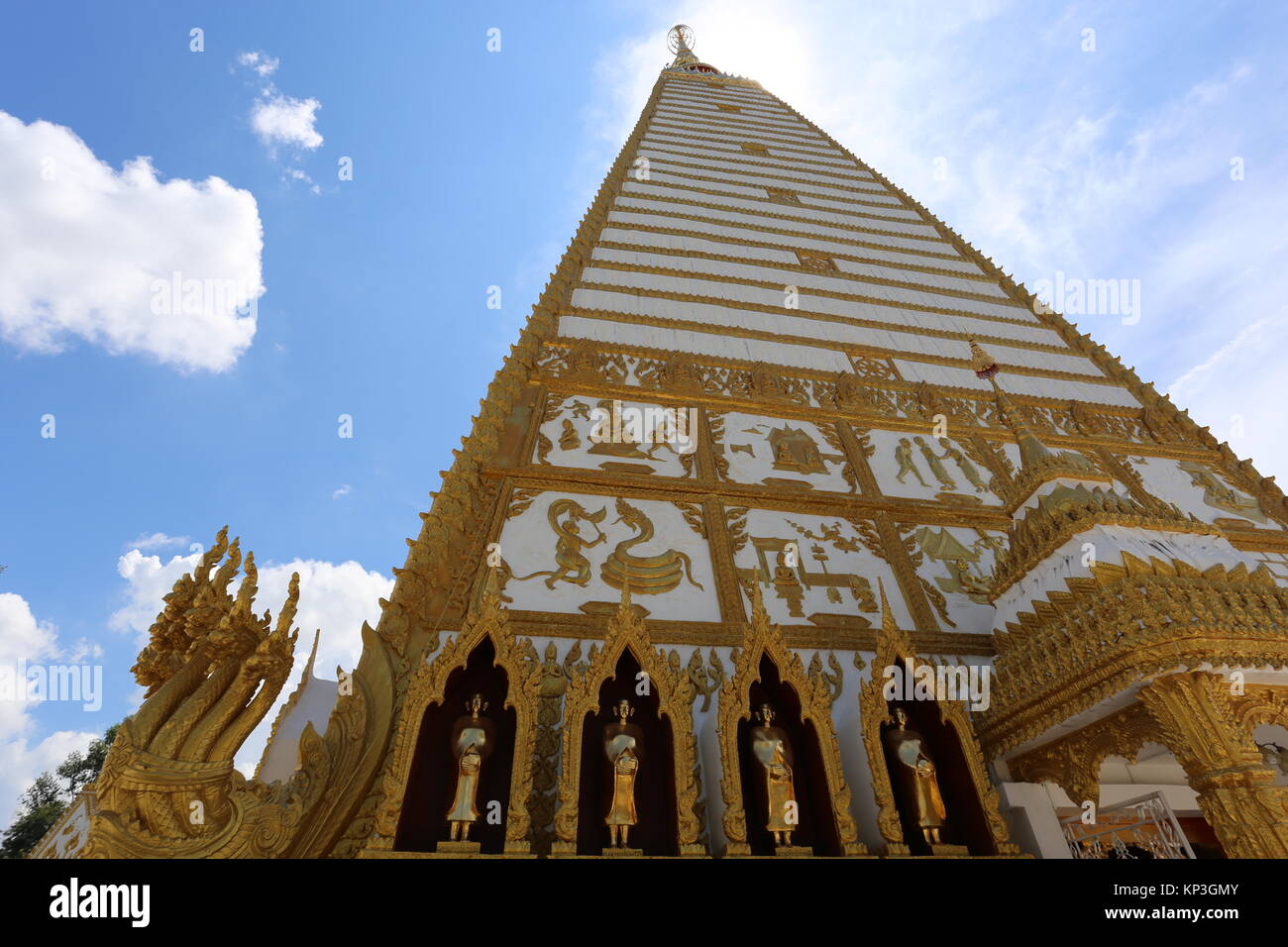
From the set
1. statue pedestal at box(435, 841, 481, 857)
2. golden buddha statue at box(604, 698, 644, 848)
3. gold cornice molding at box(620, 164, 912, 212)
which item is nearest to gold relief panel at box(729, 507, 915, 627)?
golden buddha statue at box(604, 698, 644, 848)

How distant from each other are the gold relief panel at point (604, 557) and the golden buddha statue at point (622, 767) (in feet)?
3.30

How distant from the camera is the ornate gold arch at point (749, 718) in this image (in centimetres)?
316

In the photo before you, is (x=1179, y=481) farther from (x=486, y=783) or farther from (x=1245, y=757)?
(x=486, y=783)

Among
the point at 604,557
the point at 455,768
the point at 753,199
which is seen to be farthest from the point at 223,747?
the point at 753,199

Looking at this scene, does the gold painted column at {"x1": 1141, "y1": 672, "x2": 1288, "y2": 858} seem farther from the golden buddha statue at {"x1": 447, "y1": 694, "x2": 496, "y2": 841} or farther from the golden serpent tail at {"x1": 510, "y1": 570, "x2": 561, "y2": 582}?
the golden serpent tail at {"x1": 510, "y1": 570, "x2": 561, "y2": 582}

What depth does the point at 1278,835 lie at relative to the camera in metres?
2.61

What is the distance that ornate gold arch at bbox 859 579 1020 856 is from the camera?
3250 mm

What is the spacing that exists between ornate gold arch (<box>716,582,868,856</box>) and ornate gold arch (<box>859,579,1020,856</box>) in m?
0.16

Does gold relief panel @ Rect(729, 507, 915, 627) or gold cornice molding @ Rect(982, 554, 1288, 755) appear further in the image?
gold relief panel @ Rect(729, 507, 915, 627)

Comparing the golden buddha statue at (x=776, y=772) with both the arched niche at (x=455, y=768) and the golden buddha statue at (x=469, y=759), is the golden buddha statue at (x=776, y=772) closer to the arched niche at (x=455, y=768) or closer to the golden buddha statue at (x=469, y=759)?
the arched niche at (x=455, y=768)

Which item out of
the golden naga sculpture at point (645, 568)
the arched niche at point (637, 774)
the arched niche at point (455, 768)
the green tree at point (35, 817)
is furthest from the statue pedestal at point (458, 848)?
the green tree at point (35, 817)
